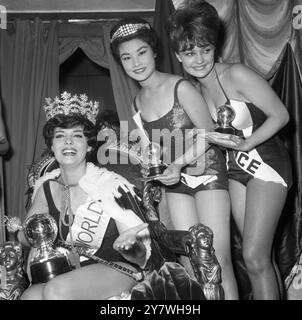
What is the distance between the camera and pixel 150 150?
1983 millimetres

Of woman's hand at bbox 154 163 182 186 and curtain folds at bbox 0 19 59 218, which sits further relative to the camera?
curtain folds at bbox 0 19 59 218

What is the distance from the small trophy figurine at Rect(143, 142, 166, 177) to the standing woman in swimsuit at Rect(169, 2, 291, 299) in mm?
A: 231

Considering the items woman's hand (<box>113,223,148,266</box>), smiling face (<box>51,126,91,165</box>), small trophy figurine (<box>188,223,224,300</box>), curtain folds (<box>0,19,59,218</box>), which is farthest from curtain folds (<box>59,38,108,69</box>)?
small trophy figurine (<box>188,223,224,300</box>)

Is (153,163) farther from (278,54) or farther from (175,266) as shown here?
(278,54)

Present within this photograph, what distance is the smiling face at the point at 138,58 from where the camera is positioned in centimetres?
202

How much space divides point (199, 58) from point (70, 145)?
23.3 inches

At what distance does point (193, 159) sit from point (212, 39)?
459 millimetres

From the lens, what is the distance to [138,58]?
6.64ft

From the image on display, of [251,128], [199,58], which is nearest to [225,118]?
[251,128]

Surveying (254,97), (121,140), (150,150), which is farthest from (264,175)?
(121,140)

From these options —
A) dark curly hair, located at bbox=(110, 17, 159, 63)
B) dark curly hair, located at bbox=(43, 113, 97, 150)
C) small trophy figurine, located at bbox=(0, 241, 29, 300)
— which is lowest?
small trophy figurine, located at bbox=(0, 241, 29, 300)

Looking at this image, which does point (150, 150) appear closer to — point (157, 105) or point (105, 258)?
point (157, 105)

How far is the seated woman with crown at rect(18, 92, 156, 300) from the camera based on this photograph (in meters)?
1.77

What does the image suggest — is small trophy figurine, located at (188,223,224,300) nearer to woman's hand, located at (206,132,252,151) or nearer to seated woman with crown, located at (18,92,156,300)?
seated woman with crown, located at (18,92,156,300)
